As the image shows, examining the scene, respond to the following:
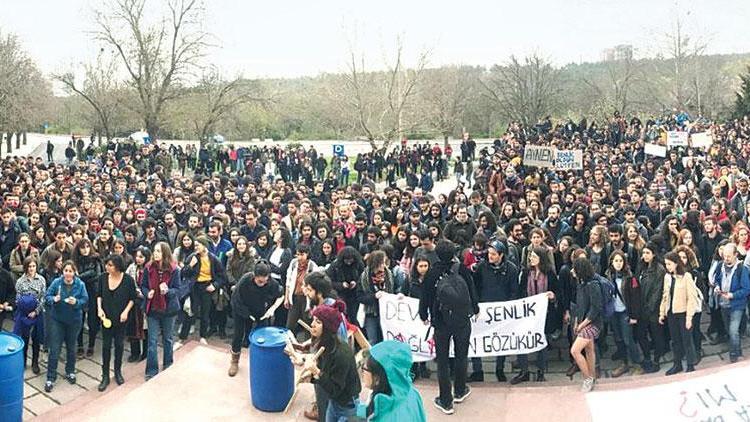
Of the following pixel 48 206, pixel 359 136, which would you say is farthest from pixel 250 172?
pixel 359 136

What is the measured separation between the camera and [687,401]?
6238 millimetres

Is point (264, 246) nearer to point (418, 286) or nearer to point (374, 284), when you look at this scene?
point (374, 284)

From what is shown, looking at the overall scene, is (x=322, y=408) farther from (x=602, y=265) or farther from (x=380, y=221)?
(x=380, y=221)

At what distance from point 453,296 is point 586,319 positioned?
173 cm

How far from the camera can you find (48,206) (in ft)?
43.3

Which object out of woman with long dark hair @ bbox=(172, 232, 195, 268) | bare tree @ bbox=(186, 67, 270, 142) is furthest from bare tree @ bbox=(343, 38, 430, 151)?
woman with long dark hair @ bbox=(172, 232, 195, 268)

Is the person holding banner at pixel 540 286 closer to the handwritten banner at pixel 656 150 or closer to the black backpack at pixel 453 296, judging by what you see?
the black backpack at pixel 453 296

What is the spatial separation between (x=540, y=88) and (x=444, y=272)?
1539 inches

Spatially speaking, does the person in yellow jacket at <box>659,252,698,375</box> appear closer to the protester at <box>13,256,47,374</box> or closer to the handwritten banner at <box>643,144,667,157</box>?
the protester at <box>13,256,47,374</box>

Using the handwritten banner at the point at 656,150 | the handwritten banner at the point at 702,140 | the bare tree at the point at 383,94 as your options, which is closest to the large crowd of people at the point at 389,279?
the handwritten banner at the point at 656,150

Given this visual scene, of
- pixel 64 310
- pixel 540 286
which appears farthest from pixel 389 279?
pixel 64 310

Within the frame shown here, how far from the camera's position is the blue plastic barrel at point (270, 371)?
702 centimetres

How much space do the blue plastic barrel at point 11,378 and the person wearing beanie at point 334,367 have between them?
11.7 ft

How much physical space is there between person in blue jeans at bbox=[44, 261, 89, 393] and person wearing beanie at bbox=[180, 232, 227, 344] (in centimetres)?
145
